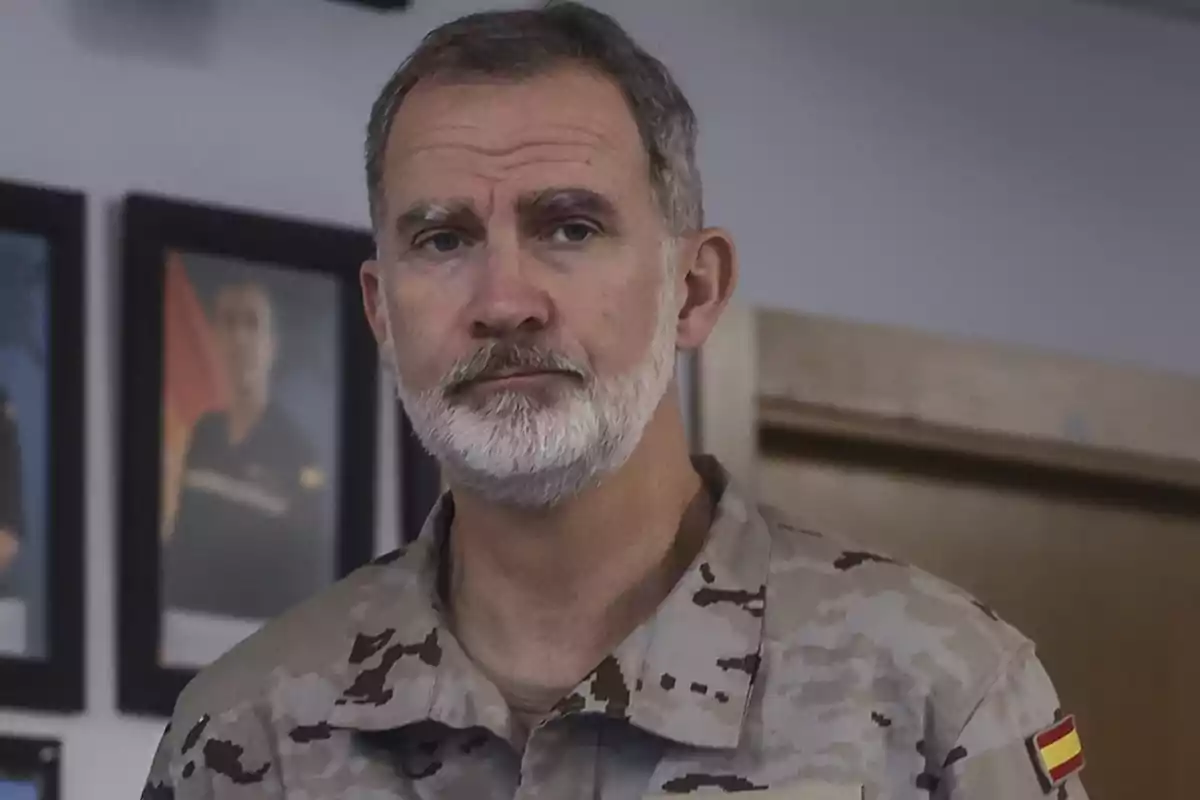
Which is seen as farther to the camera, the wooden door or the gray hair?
the wooden door

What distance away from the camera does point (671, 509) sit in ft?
3.98

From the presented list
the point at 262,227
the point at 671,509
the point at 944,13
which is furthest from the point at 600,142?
the point at 944,13

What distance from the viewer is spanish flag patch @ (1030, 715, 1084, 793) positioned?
110 cm

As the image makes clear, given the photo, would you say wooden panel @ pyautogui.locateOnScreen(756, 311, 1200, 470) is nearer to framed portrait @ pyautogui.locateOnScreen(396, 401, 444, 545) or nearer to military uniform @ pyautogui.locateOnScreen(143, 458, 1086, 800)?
framed portrait @ pyautogui.locateOnScreen(396, 401, 444, 545)

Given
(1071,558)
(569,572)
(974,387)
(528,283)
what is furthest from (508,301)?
(1071,558)

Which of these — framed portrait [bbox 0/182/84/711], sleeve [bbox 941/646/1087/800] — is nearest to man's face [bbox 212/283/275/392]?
framed portrait [bbox 0/182/84/711]

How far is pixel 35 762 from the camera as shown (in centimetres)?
142

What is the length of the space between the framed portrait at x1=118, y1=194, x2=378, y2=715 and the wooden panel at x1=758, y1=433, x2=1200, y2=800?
0.37 metres

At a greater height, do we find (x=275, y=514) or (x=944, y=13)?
(x=944, y=13)

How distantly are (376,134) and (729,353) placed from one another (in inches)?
18.3

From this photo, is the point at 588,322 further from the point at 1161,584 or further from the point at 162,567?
the point at 1161,584

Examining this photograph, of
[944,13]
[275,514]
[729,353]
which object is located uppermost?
[944,13]

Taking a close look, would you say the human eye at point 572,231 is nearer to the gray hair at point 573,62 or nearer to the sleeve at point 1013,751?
the gray hair at point 573,62

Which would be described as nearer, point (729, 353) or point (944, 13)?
point (729, 353)
